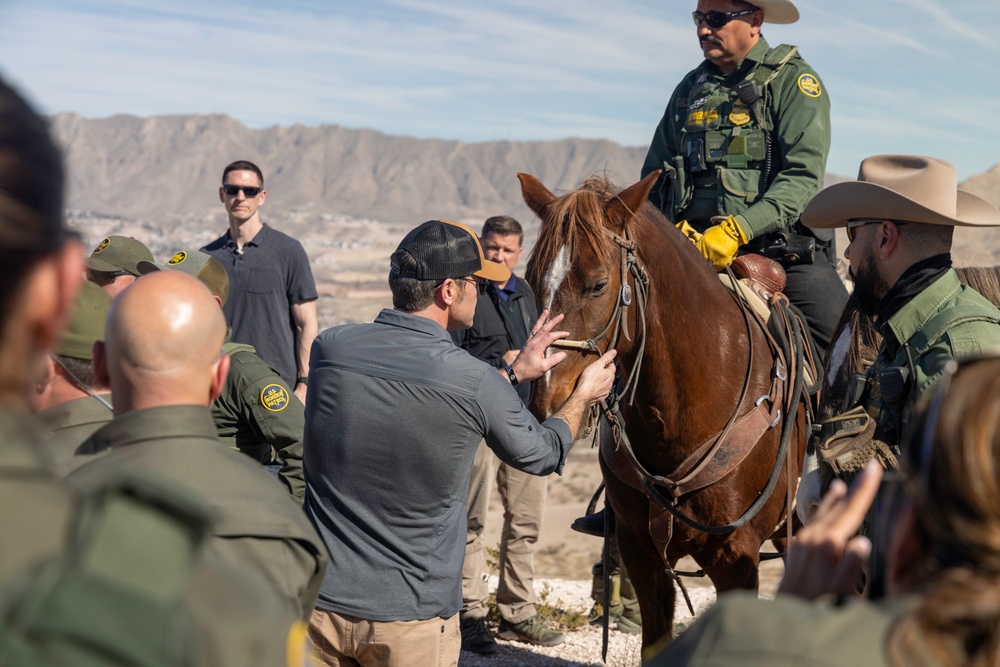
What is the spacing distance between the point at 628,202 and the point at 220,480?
2.71 meters

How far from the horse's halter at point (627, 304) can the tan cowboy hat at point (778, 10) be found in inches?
76.4

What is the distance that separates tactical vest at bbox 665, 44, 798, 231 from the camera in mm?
5320

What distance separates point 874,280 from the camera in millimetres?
3438

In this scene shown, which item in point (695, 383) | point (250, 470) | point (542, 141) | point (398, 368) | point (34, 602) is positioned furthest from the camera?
point (542, 141)

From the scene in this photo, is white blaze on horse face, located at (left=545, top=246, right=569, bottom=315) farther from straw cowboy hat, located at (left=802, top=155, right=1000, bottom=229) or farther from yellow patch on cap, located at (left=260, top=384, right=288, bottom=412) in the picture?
yellow patch on cap, located at (left=260, top=384, right=288, bottom=412)

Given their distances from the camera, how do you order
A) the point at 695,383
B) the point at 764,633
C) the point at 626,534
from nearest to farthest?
the point at 764,633
the point at 695,383
the point at 626,534

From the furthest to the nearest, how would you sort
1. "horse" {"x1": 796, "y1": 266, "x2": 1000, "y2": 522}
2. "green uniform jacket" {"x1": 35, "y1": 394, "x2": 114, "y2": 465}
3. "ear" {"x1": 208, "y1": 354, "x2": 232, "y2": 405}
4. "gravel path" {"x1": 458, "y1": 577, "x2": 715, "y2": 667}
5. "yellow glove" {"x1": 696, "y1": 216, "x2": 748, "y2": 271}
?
"gravel path" {"x1": 458, "y1": 577, "x2": 715, "y2": 667} < "yellow glove" {"x1": 696, "y1": 216, "x2": 748, "y2": 271} < "horse" {"x1": 796, "y1": 266, "x2": 1000, "y2": 522} < "green uniform jacket" {"x1": 35, "y1": 394, "x2": 114, "y2": 465} < "ear" {"x1": 208, "y1": 354, "x2": 232, "y2": 405}

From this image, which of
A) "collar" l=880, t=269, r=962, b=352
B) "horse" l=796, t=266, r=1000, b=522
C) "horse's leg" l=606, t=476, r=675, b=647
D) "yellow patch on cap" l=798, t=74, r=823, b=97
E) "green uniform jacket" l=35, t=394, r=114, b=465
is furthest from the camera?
"yellow patch on cap" l=798, t=74, r=823, b=97

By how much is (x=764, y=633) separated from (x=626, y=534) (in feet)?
11.9

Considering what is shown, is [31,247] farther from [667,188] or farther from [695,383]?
[667,188]

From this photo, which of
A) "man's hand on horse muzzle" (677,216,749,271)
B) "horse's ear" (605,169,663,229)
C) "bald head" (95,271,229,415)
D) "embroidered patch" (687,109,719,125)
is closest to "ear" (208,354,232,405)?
"bald head" (95,271,229,415)

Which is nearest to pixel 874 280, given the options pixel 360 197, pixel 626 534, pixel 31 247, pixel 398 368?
pixel 398 368

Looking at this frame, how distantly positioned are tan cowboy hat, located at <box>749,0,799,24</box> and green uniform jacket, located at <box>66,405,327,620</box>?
14.4ft

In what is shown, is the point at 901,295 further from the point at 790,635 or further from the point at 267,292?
the point at 267,292
